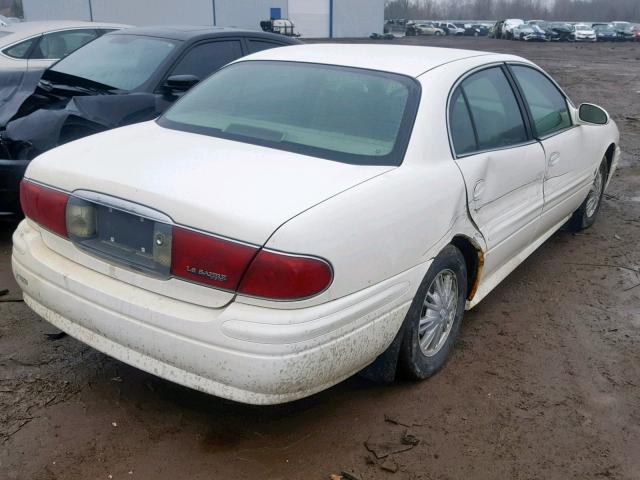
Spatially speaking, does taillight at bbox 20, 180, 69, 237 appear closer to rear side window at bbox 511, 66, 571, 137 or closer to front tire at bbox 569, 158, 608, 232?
rear side window at bbox 511, 66, 571, 137

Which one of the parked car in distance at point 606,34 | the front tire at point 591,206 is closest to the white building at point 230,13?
the parked car in distance at point 606,34

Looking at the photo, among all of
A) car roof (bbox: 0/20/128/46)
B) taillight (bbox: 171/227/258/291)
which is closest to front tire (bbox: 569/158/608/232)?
taillight (bbox: 171/227/258/291)

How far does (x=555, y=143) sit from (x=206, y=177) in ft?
8.58

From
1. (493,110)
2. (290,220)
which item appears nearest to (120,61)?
(493,110)

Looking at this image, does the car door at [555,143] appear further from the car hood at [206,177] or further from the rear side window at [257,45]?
the rear side window at [257,45]

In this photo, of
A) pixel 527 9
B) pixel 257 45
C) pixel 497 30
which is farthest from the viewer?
pixel 527 9

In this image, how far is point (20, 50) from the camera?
754 cm

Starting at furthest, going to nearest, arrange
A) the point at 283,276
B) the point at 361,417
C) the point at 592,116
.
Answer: the point at 592,116, the point at 361,417, the point at 283,276

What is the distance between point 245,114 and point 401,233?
113 cm

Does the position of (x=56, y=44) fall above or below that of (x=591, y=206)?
above

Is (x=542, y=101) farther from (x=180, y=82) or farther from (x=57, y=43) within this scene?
(x=57, y=43)

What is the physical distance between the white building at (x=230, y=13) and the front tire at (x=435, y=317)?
32516 millimetres

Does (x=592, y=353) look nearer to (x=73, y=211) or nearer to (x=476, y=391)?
(x=476, y=391)

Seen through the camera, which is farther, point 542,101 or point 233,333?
point 542,101
